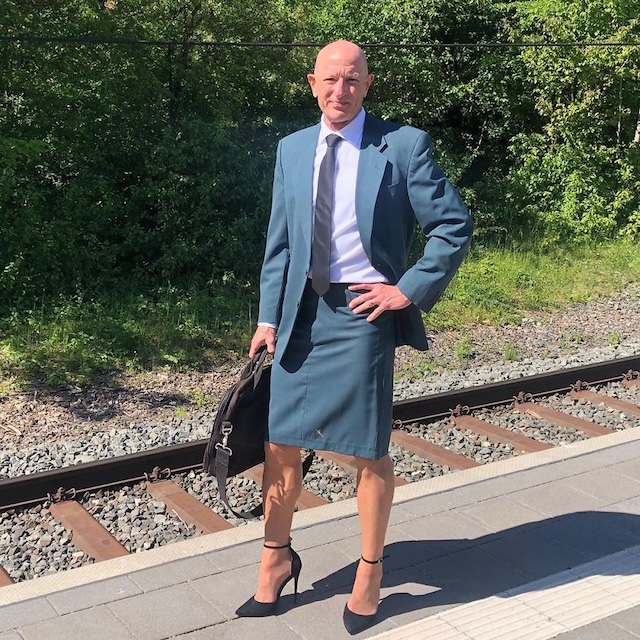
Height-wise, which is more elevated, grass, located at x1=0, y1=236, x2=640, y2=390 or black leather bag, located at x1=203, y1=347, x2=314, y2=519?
black leather bag, located at x1=203, y1=347, x2=314, y2=519

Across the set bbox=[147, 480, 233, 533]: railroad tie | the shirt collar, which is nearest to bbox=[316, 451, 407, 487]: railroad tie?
bbox=[147, 480, 233, 533]: railroad tie

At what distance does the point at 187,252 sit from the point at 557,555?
312 inches

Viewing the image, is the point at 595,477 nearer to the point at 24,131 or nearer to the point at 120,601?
the point at 120,601

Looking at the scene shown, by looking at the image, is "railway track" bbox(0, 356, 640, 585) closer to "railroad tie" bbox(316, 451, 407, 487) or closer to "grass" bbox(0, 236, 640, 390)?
"railroad tie" bbox(316, 451, 407, 487)

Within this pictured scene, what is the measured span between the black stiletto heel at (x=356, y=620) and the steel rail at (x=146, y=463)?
200cm

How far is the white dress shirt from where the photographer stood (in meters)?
3.11

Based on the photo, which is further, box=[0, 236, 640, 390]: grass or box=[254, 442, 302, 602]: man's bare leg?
box=[0, 236, 640, 390]: grass

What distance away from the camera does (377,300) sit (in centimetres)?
307

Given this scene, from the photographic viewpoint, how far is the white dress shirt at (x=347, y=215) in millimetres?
3107

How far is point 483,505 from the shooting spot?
4.50m

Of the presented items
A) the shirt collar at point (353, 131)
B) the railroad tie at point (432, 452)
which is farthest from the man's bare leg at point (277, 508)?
the railroad tie at point (432, 452)

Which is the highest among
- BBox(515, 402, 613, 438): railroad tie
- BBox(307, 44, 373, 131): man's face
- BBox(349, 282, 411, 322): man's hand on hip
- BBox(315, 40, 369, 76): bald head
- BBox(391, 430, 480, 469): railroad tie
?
BBox(315, 40, 369, 76): bald head

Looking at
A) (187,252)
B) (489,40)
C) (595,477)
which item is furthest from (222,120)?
(595,477)

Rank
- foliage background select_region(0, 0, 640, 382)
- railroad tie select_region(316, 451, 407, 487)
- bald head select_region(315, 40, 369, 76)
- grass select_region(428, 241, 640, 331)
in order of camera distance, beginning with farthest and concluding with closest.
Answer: foliage background select_region(0, 0, 640, 382) → grass select_region(428, 241, 640, 331) → railroad tie select_region(316, 451, 407, 487) → bald head select_region(315, 40, 369, 76)
